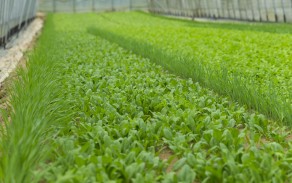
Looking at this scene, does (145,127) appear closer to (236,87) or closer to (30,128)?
(30,128)

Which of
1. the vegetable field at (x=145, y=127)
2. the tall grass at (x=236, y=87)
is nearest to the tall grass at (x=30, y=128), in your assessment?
the vegetable field at (x=145, y=127)

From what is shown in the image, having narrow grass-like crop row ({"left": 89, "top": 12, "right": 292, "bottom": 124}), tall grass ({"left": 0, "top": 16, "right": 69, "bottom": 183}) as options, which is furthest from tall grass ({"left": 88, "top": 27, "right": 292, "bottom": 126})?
tall grass ({"left": 0, "top": 16, "right": 69, "bottom": 183})

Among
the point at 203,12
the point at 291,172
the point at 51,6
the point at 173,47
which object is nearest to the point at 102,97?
the point at 291,172

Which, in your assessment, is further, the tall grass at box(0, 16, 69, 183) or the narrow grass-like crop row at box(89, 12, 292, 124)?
the narrow grass-like crop row at box(89, 12, 292, 124)

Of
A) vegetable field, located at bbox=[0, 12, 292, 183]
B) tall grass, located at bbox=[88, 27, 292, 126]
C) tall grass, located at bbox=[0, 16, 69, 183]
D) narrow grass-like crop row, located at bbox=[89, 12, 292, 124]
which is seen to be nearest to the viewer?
tall grass, located at bbox=[0, 16, 69, 183]

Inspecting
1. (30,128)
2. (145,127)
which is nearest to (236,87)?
(145,127)

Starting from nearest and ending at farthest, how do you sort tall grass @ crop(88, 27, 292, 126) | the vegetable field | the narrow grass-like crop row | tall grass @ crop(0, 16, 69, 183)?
tall grass @ crop(0, 16, 69, 183), the vegetable field, tall grass @ crop(88, 27, 292, 126), the narrow grass-like crop row

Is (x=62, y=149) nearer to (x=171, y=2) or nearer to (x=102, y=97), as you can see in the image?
(x=102, y=97)

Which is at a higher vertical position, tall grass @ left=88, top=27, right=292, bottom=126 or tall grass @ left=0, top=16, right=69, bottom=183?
tall grass @ left=0, top=16, right=69, bottom=183

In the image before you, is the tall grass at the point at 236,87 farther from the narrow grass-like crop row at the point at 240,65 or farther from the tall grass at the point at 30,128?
the tall grass at the point at 30,128

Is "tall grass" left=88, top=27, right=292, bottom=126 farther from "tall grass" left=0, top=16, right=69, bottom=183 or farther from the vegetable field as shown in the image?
"tall grass" left=0, top=16, right=69, bottom=183

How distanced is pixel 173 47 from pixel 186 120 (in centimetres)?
511

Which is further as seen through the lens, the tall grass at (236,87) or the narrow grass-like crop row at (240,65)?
the narrow grass-like crop row at (240,65)

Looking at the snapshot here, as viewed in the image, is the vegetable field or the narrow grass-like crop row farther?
the narrow grass-like crop row
